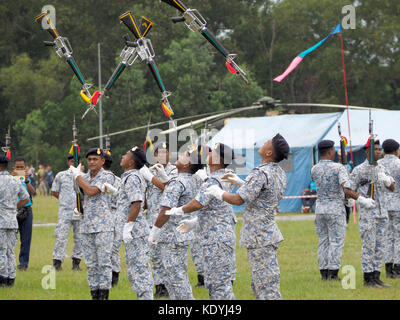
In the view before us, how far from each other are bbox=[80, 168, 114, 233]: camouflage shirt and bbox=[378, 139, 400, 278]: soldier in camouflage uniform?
4599 mm

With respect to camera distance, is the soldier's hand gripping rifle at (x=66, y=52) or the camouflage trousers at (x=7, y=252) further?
the camouflage trousers at (x=7, y=252)

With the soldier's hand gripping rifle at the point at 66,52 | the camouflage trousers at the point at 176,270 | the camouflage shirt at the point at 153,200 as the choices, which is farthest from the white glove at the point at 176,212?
the camouflage shirt at the point at 153,200

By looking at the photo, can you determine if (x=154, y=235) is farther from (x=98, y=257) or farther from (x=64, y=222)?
(x=64, y=222)

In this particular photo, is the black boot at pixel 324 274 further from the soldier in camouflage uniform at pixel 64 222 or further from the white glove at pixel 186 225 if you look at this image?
the soldier in camouflage uniform at pixel 64 222

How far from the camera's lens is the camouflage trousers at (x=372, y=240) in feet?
32.7

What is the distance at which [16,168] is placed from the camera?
1148cm

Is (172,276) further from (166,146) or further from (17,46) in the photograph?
(17,46)

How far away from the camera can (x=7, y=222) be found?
33.9 ft

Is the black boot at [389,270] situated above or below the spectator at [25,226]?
below

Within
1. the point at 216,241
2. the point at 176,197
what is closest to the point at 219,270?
the point at 216,241

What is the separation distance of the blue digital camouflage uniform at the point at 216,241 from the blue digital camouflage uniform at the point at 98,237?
5.30 feet

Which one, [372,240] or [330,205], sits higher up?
[330,205]

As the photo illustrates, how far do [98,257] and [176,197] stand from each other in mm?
1520

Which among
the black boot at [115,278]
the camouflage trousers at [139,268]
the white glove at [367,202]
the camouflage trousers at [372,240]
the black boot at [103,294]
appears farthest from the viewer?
the black boot at [115,278]
